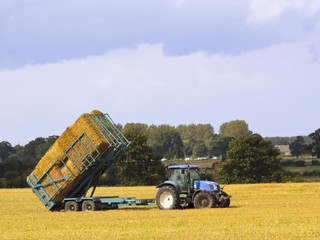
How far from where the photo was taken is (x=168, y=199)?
2891 centimetres

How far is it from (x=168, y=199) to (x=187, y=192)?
857 millimetres

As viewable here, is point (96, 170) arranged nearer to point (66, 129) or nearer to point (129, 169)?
point (66, 129)

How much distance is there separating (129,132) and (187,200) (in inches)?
1688

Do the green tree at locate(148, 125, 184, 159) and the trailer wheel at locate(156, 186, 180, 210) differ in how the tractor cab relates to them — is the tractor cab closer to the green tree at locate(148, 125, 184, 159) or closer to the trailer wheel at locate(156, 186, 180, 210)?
the trailer wheel at locate(156, 186, 180, 210)

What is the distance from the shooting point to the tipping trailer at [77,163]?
94.3 feet

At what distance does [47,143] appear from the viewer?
11975 cm

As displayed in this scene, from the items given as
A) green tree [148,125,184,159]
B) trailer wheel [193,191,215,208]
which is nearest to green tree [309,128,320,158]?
green tree [148,125,184,159]

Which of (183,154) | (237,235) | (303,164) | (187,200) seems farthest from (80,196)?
(183,154)

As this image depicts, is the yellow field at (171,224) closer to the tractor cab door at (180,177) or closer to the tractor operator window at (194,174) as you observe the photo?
the tractor cab door at (180,177)

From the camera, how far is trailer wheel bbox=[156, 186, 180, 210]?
28.6 m

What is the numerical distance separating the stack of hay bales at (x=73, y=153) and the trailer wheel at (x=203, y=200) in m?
4.25

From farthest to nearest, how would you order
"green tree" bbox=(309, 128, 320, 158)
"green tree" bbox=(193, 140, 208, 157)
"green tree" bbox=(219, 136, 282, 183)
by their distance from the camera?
1. "green tree" bbox=(193, 140, 208, 157)
2. "green tree" bbox=(309, 128, 320, 158)
3. "green tree" bbox=(219, 136, 282, 183)

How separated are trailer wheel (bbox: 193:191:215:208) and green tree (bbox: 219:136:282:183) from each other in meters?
41.0

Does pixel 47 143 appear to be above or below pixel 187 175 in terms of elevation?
above
